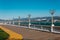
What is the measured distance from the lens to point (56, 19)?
155250 millimetres

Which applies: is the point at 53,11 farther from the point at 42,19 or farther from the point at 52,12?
the point at 42,19

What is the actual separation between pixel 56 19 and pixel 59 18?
9.10ft

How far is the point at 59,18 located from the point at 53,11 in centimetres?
12041

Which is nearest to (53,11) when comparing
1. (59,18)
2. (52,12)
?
(52,12)

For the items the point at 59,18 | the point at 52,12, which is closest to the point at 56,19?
the point at 59,18

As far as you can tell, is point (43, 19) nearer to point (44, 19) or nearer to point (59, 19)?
point (44, 19)

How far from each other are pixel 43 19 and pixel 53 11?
12412 cm

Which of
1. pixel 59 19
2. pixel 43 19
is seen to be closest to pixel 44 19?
pixel 43 19

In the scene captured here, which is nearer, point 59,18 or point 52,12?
point 52,12

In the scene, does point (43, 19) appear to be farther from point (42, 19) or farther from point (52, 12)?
point (52, 12)

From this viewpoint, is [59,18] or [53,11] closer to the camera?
[53,11]

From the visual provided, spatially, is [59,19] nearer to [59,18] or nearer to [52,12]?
[59,18]

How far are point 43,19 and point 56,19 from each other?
10529 mm

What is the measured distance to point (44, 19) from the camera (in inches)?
6225
